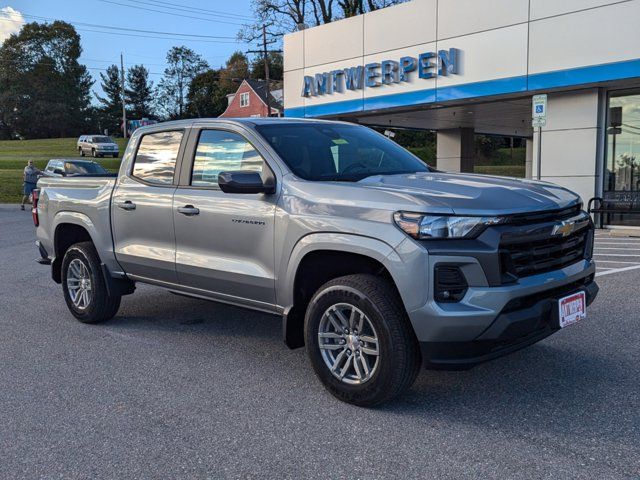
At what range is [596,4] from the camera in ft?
45.7

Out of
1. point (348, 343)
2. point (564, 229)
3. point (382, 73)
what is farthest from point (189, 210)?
point (382, 73)

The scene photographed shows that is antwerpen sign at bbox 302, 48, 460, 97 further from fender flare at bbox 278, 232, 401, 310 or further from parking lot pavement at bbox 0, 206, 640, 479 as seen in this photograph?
fender flare at bbox 278, 232, 401, 310

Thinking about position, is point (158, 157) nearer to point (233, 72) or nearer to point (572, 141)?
point (572, 141)

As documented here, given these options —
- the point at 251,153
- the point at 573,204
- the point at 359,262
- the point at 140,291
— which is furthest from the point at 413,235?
the point at 140,291

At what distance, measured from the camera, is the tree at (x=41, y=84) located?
8162 cm

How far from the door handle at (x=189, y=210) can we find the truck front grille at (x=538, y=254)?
2500mm

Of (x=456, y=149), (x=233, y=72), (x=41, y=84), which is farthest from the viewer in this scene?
(x=233, y=72)

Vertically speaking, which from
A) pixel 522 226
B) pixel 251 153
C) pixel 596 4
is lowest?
pixel 522 226

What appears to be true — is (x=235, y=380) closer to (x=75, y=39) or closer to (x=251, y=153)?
(x=251, y=153)

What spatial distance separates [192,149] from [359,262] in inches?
79.7

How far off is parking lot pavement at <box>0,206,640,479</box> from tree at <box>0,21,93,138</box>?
85.1 metres

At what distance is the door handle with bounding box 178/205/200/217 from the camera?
5051 millimetres

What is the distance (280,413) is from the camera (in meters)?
4.04

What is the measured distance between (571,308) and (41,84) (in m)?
90.2
